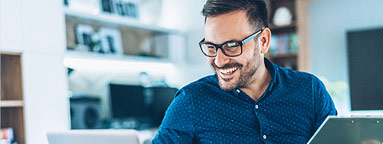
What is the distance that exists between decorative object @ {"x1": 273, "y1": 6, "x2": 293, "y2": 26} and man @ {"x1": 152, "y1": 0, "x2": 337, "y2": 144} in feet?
11.1

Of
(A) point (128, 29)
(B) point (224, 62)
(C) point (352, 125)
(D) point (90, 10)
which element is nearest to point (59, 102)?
(D) point (90, 10)

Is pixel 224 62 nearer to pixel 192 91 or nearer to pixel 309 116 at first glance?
pixel 192 91

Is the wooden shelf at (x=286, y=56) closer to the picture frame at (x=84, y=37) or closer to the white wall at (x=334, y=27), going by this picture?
the white wall at (x=334, y=27)

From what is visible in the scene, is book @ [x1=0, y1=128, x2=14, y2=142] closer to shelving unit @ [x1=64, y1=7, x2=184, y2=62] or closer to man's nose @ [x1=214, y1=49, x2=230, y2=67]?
shelving unit @ [x1=64, y1=7, x2=184, y2=62]

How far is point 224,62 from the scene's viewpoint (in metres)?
1.46

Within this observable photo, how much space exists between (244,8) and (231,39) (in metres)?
0.14

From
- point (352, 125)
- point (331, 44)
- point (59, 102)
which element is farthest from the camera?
point (331, 44)

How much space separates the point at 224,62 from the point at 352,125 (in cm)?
53

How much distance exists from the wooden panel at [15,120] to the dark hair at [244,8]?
1.75 metres

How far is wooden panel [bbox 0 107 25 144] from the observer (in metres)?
2.72

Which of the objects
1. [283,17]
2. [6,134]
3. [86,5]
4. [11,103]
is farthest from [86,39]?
[283,17]

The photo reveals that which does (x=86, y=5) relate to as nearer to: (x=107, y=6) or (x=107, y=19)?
(x=107, y=6)

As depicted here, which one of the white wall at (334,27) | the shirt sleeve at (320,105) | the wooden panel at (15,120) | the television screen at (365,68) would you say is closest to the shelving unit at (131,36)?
the wooden panel at (15,120)

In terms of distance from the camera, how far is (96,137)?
3.83 ft
